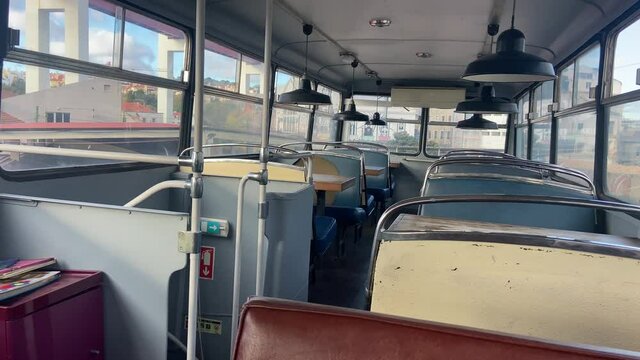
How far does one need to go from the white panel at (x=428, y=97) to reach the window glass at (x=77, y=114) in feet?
15.9

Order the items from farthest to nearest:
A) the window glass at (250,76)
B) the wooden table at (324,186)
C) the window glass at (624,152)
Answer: the window glass at (250,76) → the wooden table at (324,186) → the window glass at (624,152)

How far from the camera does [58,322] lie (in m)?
1.47

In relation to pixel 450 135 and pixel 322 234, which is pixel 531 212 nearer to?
pixel 322 234

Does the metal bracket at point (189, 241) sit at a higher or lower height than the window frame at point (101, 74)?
lower

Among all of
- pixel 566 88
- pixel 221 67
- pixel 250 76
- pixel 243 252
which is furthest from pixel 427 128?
pixel 243 252

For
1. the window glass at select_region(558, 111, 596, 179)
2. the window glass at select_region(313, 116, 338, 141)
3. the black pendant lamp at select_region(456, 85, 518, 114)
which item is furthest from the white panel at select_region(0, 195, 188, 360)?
the window glass at select_region(313, 116, 338, 141)

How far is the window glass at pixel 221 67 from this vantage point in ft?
12.1

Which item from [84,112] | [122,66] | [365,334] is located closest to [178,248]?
[365,334]

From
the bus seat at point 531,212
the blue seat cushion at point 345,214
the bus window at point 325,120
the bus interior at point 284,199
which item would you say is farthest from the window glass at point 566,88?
the bus window at point 325,120

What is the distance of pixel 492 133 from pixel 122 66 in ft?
21.3

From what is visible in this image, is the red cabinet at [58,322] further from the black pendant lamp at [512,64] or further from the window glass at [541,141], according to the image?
the window glass at [541,141]

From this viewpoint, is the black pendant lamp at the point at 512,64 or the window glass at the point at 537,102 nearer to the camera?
the black pendant lamp at the point at 512,64

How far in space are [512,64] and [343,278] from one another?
2.44 metres

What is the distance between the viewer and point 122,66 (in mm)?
2672
